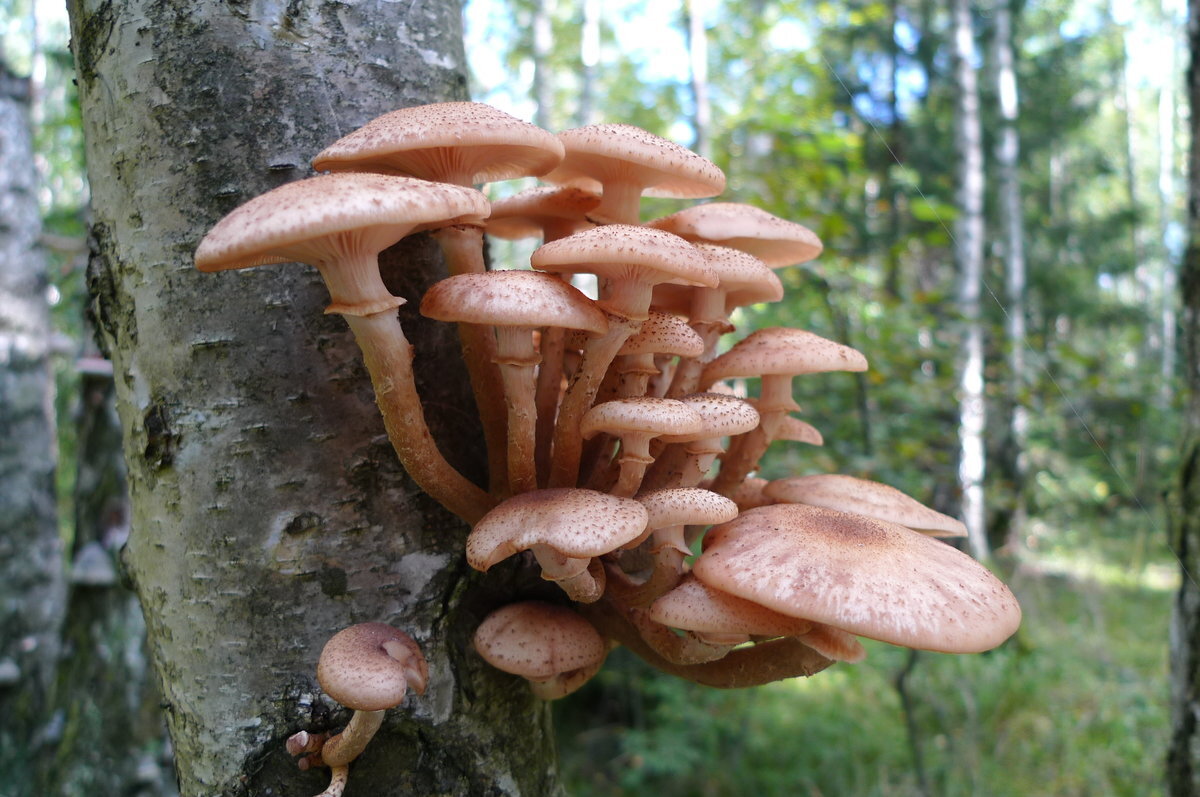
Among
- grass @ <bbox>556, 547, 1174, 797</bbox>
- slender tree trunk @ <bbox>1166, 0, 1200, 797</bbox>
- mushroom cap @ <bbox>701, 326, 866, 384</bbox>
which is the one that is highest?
mushroom cap @ <bbox>701, 326, 866, 384</bbox>

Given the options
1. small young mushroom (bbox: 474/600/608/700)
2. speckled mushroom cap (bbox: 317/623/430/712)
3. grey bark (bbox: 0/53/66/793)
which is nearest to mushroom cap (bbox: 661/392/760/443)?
small young mushroom (bbox: 474/600/608/700)

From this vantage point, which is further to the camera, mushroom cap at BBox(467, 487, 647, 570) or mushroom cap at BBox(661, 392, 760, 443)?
mushroom cap at BBox(661, 392, 760, 443)

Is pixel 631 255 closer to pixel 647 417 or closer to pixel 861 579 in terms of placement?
pixel 647 417

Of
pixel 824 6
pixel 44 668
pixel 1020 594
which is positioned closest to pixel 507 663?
pixel 44 668

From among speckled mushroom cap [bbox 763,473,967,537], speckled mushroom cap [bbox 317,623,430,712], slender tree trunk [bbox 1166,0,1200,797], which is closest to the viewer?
speckled mushroom cap [bbox 317,623,430,712]

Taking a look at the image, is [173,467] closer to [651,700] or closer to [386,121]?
[386,121]

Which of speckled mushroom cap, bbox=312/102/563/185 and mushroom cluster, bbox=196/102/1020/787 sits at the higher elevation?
speckled mushroom cap, bbox=312/102/563/185

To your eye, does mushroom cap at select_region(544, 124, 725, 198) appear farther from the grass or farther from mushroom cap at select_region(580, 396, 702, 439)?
the grass
